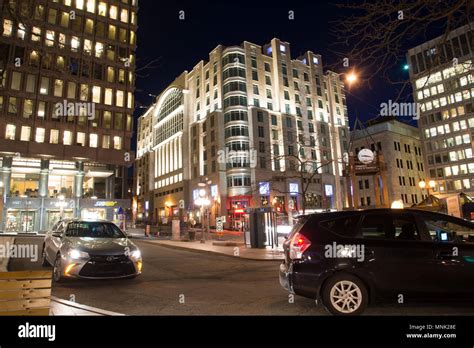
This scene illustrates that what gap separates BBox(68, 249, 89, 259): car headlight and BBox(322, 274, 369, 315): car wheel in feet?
19.1

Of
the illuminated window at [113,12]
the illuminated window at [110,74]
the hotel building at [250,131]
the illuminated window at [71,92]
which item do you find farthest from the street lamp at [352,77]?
the illuminated window at [113,12]

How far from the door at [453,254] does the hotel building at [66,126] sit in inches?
1636

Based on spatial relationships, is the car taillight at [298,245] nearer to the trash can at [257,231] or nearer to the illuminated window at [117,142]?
the trash can at [257,231]

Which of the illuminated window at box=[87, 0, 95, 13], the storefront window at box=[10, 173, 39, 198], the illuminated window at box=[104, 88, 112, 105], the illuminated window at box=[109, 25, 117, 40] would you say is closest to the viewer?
the storefront window at box=[10, 173, 39, 198]

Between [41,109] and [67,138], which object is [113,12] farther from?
[67,138]

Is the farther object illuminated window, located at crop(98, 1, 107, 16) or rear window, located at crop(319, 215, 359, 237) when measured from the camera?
illuminated window, located at crop(98, 1, 107, 16)

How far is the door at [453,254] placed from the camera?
5043mm

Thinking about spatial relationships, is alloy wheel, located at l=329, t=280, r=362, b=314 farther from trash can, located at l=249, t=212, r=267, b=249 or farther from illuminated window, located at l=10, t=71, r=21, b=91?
illuminated window, located at l=10, t=71, r=21, b=91

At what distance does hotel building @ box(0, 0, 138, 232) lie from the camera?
41.7 meters

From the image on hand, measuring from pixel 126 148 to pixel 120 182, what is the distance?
5.48 m

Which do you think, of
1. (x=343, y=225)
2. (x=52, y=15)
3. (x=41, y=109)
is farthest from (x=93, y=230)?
(x=52, y=15)

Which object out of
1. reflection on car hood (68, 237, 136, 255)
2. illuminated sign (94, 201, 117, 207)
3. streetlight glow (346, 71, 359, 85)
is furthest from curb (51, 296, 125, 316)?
illuminated sign (94, 201, 117, 207)
